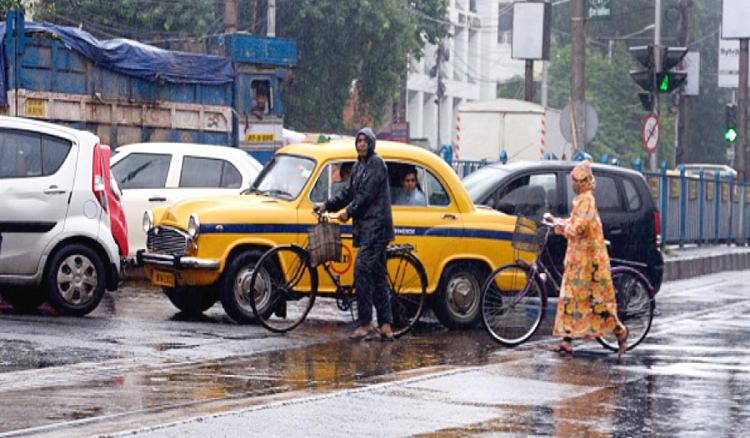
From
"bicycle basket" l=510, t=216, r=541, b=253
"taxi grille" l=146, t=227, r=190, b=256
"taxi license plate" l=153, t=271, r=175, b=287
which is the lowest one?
"taxi license plate" l=153, t=271, r=175, b=287

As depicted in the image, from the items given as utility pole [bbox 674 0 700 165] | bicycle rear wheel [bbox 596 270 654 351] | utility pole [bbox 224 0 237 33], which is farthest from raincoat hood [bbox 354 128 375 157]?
utility pole [bbox 674 0 700 165]

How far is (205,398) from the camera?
33.8ft

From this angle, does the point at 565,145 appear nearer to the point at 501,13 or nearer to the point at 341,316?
the point at 341,316

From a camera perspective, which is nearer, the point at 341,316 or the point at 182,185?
the point at 341,316

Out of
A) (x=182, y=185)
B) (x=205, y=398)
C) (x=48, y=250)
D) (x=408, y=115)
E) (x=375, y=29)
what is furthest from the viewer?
(x=408, y=115)

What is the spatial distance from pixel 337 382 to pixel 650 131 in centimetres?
2080

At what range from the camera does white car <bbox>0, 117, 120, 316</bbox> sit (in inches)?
592

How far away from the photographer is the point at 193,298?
16203mm

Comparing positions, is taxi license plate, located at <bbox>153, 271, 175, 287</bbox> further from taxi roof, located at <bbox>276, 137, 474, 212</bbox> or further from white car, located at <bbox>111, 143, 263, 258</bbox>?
white car, located at <bbox>111, 143, 263, 258</bbox>

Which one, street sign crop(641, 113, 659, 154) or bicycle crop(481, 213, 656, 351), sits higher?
street sign crop(641, 113, 659, 154)

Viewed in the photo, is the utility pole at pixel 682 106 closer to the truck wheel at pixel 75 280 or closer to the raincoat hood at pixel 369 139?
the truck wheel at pixel 75 280

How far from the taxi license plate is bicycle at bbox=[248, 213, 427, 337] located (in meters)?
0.98

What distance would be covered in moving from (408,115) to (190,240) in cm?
7359

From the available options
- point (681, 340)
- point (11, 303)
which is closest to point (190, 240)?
point (11, 303)
